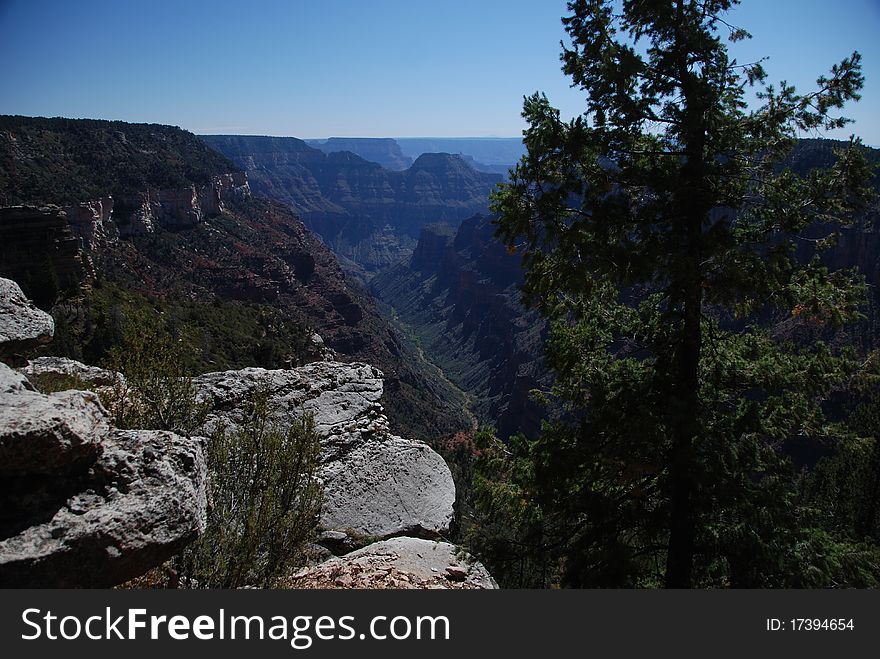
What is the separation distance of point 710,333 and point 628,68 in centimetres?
345

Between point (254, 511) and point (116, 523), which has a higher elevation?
point (116, 523)

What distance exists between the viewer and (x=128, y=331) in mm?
7754

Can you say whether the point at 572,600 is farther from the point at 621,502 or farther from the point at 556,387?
the point at 556,387

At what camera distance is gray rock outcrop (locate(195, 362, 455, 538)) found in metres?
10.0

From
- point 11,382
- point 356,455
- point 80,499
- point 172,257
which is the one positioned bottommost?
point 356,455

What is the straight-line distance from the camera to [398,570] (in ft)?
25.7

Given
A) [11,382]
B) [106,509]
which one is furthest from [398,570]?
[11,382]

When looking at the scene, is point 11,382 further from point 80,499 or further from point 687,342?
point 687,342

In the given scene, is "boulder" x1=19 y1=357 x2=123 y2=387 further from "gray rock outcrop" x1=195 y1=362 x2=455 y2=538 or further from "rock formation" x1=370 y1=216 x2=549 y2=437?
"rock formation" x1=370 y1=216 x2=549 y2=437

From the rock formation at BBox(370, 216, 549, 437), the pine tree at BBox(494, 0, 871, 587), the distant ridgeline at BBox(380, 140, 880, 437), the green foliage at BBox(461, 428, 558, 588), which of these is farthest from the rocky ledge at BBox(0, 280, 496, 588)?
the rock formation at BBox(370, 216, 549, 437)

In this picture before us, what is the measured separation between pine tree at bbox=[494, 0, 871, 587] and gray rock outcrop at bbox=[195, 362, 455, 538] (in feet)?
12.6

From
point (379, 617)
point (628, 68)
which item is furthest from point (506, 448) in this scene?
point (628, 68)

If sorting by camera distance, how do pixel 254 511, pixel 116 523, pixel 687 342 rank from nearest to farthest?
pixel 116 523 → pixel 254 511 → pixel 687 342

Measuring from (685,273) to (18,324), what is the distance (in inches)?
378
